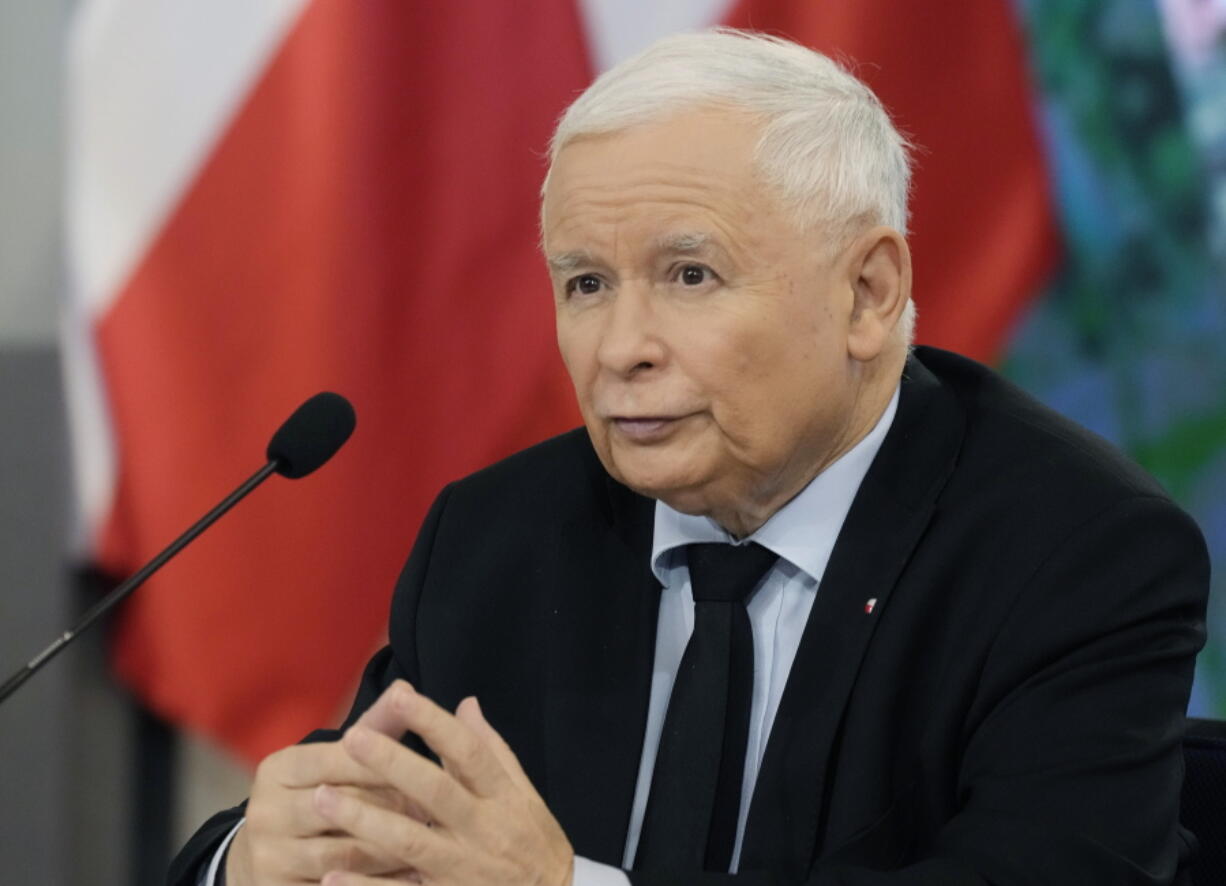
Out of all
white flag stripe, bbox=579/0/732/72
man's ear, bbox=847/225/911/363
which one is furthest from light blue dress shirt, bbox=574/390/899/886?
white flag stripe, bbox=579/0/732/72

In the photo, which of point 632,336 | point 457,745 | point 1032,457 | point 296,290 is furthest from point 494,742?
point 296,290

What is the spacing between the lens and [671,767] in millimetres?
1484

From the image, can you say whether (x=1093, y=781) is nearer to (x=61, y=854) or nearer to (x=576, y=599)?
(x=576, y=599)

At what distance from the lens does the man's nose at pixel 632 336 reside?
4.69 ft

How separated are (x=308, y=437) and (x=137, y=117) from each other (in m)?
1.57

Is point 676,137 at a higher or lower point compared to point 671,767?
higher

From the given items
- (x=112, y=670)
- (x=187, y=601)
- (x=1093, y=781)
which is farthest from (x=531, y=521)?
(x=112, y=670)

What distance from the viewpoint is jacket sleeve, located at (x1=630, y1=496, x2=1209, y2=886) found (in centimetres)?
125

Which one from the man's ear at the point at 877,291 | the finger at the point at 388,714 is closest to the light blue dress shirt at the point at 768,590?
the man's ear at the point at 877,291

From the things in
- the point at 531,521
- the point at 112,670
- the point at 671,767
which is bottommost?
the point at 671,767

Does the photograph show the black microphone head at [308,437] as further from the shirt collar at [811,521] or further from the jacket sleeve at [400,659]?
the shirt collar at [811,521]

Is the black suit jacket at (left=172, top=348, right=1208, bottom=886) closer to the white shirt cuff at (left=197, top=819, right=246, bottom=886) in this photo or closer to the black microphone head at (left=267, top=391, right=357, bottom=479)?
the white shirt cuff at (left=197, top=819, right=246, bottom=886)

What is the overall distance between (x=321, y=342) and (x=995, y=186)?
1223 millimetres

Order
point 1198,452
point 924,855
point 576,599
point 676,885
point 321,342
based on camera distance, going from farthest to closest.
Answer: point 321,342
point 1198,452
point 576,599
point 924,855
point 676,885
